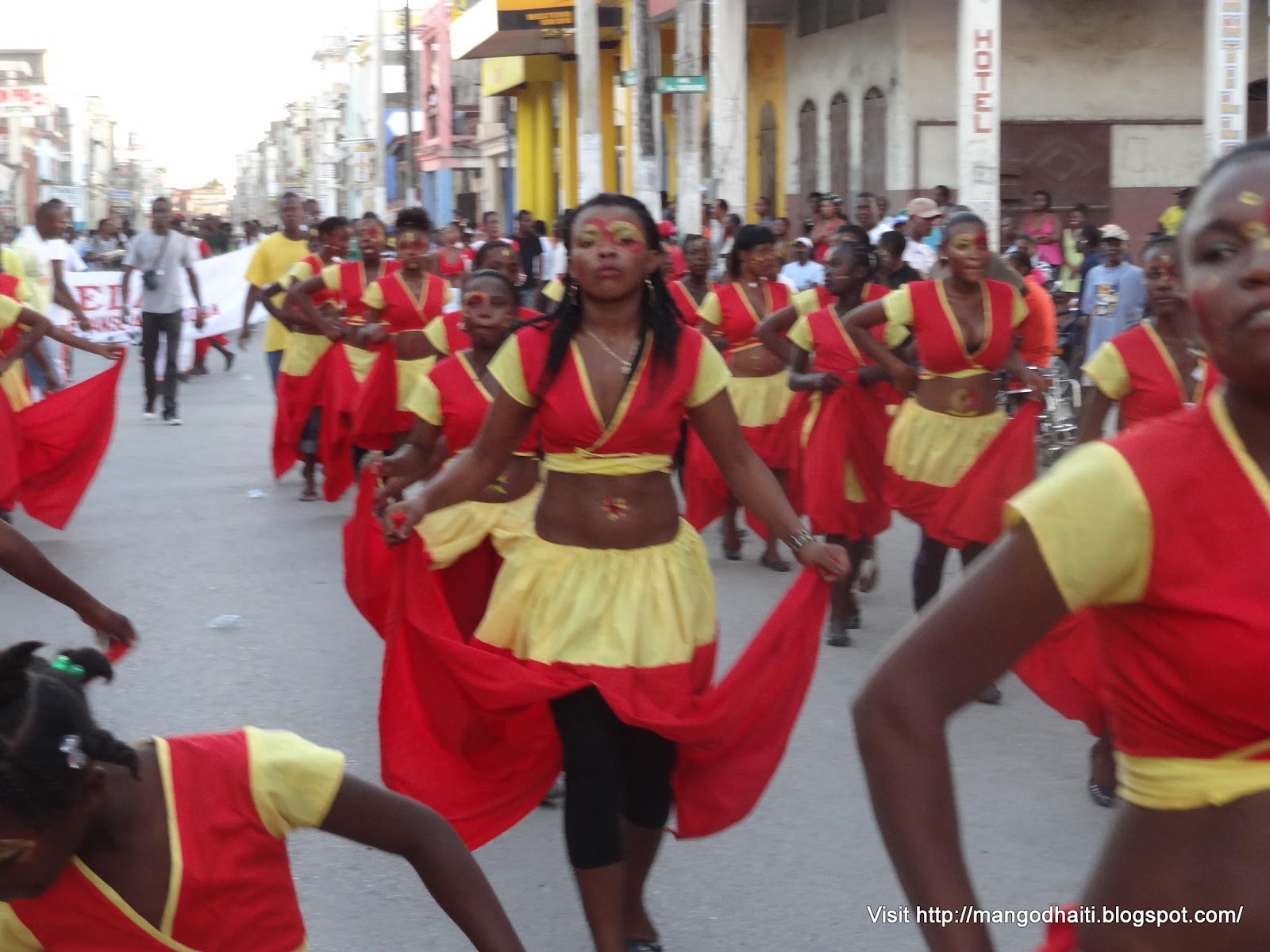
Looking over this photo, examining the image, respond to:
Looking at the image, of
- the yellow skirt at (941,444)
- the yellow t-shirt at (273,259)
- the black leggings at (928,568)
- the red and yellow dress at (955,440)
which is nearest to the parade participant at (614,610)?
the red and yellow dress at (955,440)

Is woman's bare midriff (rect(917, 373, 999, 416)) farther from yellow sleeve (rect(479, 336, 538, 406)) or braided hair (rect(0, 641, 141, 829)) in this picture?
braided hair (rect(0, 641, 141, 829))

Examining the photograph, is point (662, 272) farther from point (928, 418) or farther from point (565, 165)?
point (565, 165)

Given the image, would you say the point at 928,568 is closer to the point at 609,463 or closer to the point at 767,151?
the point at 609,463

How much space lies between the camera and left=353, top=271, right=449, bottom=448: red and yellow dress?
10.3 metres

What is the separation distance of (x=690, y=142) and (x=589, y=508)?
1828 cm

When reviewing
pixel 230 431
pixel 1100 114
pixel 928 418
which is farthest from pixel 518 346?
pixel 1100 114

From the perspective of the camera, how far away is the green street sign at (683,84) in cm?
2005

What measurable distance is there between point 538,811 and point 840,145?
22.1 meters

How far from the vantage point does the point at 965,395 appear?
7.52m

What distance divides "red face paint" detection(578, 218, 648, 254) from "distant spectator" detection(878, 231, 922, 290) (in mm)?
6262

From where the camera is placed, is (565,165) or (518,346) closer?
(518,346)

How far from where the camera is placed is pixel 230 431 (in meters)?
16.7

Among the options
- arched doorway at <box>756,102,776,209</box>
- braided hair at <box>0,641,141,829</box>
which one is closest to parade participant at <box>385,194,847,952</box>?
braided hair at <box>0,641,141,829</box>

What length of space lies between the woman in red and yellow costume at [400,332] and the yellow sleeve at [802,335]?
2412 mm
